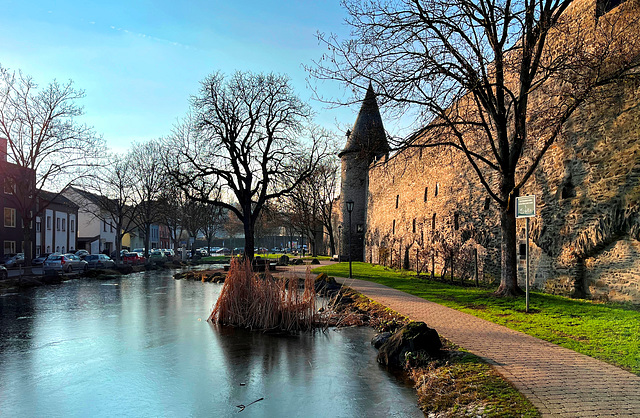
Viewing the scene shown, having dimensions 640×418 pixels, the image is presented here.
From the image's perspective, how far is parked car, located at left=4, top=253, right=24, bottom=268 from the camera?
36.2 metres

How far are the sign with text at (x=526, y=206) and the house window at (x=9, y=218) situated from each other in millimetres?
45935

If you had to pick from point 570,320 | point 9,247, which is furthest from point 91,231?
point 570,320

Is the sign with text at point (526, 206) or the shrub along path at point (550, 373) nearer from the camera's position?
the shrub along path at point (550, 373)

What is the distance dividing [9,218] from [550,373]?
4919cm

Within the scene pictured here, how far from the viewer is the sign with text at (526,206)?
1109cm

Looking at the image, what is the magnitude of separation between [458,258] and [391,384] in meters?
13.8

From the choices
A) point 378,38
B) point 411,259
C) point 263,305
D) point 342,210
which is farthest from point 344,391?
point 342,210

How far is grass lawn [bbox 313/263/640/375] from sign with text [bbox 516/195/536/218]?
2.34 m

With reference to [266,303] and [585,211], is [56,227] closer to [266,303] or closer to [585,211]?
[266,303]

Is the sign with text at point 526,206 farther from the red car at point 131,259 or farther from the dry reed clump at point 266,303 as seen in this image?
the red car at point 131,259

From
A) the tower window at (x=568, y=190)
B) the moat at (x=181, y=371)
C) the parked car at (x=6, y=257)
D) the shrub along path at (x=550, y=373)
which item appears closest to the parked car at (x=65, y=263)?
the parked car at (x=6, y=257)

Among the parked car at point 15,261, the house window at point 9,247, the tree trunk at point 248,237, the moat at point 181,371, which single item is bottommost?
the moat at point 181,371

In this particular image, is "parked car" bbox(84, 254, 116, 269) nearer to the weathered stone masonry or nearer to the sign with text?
the weathered stone masonry

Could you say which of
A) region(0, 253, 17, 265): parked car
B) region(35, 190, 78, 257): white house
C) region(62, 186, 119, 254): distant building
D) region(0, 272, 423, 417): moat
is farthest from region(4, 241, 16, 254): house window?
region(0, 272, 423, 417): moat
